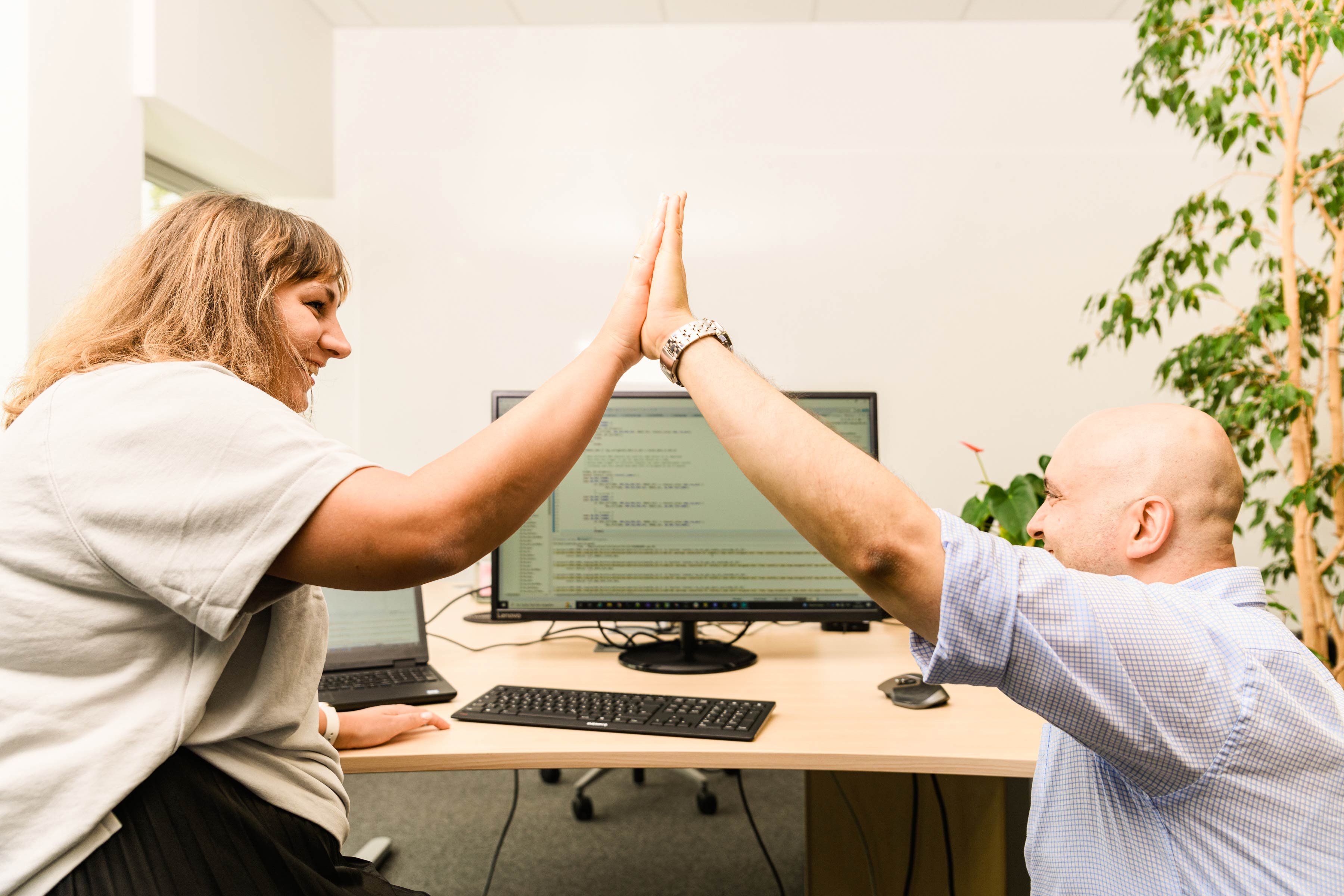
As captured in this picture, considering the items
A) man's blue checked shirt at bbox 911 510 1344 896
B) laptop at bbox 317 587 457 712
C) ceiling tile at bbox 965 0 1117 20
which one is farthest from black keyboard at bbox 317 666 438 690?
ceiling tile at bbox 965 0 1117 20

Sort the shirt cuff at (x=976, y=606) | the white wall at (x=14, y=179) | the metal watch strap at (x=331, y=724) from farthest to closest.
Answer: the white wall at (x=14, y=179), the metal watch strap at (x=331, y=724), the shirt cuff at (x=976, y=606)

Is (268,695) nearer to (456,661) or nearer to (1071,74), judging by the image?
(456,661)

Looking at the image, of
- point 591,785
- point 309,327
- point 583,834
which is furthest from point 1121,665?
point 591,785

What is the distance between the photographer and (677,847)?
7.57 ft

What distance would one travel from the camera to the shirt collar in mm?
758

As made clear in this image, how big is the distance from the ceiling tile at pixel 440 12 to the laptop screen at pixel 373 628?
218cm

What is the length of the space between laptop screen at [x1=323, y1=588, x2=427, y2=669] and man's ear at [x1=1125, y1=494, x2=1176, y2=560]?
1137 mm

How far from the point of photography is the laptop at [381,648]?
1346 mm

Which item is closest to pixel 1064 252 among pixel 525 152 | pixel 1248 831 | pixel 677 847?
pixel 525 152

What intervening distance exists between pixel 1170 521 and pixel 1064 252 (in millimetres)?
2290

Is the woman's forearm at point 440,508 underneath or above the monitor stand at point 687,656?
above

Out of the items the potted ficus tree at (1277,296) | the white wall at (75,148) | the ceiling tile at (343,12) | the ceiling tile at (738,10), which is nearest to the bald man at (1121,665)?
the potted ficus tree at (1277,296)

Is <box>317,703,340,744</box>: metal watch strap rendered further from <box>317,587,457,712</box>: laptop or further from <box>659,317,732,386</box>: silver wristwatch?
<box>659,317,732,386</box>: silver wristwatch

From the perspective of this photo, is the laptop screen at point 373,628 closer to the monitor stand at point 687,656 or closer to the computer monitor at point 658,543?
the computer monitor at point 658,543
